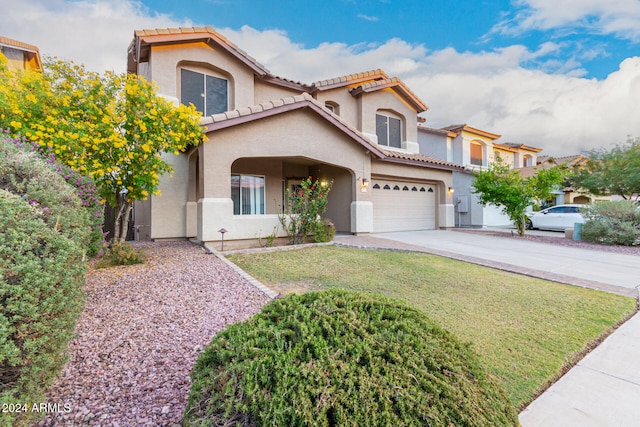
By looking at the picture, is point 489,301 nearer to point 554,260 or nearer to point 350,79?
point 554,260

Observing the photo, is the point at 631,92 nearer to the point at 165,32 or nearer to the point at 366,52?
the point at 366,52

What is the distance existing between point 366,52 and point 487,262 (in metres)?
15.4

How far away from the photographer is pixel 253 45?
15.3 m

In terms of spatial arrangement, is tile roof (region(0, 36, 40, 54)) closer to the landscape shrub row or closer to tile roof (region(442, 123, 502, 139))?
the landscape shrub row

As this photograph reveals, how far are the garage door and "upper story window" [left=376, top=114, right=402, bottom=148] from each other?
301 centimetres

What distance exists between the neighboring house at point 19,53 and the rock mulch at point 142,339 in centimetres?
1833

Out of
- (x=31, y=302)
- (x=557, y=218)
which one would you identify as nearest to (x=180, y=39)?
(x=31, y=302)

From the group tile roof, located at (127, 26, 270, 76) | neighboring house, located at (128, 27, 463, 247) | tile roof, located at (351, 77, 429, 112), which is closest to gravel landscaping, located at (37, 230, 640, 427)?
neighboring house, located at (128, 27, 463, 247)

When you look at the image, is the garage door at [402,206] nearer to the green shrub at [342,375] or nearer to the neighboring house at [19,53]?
the green shrub at [342,375]

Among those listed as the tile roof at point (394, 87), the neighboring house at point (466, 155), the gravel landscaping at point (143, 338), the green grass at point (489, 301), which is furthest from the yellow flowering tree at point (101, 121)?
the neighboring house at point (466, 155)

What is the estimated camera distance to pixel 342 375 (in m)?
1.67

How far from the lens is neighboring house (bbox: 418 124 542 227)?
2011 cm

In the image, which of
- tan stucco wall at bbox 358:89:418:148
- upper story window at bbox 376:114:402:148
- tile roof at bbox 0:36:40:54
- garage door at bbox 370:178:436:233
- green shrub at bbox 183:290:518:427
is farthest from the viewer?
upper story window at bbox 376:114:402:148

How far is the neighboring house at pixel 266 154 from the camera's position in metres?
9.72
